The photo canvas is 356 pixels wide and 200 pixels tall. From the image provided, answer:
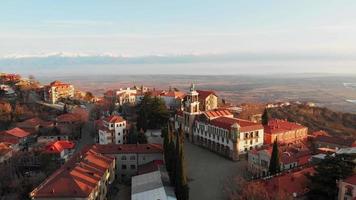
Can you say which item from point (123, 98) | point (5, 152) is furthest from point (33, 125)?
point (123, 98)

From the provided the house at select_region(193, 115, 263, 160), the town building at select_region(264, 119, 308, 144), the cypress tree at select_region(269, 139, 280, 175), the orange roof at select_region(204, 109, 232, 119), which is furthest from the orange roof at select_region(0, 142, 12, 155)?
the town building at select_region(264, 119, 308, 144)

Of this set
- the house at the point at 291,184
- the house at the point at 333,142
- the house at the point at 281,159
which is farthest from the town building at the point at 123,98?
the house at the point at 291,184

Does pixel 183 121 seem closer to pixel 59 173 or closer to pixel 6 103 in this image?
pixel 59 173

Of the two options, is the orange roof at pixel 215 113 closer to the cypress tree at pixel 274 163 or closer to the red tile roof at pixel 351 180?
the cypress tree at pixel 274 163

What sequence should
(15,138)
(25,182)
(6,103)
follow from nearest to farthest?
(25,182), (15,138), (6,103)

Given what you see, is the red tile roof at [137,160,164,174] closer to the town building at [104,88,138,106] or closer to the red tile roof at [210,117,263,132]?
the red tile roof at [210,117,263,132]

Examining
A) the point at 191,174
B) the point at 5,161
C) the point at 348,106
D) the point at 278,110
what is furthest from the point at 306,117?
the point at 5,161
